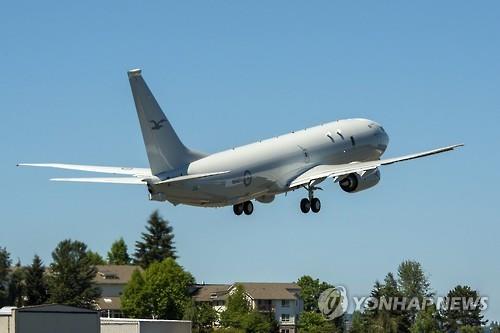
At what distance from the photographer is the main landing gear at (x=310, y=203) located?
113688mm

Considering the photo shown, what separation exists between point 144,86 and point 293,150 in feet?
50.4

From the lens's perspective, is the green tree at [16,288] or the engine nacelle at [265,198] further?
the green tree at [16,288]

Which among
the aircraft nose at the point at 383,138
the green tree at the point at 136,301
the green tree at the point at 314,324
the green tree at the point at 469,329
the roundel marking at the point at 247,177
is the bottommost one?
the green tree at the point at 469,329

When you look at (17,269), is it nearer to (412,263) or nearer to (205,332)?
(205,332)

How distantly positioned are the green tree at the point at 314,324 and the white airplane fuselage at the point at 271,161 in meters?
56.7

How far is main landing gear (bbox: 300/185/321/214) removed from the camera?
11369 centimetres

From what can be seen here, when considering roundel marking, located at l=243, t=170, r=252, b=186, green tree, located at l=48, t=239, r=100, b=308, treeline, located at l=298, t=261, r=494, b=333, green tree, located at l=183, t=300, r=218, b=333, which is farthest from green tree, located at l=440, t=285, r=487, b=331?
roundel marking, located at l=243, t=170, r=252, b=186

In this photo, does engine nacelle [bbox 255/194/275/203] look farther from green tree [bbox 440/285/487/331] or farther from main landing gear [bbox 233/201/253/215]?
green tree [bbox 440/285/487/331]

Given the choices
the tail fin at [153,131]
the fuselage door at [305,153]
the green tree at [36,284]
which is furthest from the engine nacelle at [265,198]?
the green tree at [36,284]

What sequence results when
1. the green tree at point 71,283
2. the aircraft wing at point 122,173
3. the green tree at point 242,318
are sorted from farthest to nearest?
1. the green tree at point 71,283
2. the green tree at point 242,318
3. the aircraft wing at point 122,173

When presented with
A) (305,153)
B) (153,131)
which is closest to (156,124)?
(153,131)

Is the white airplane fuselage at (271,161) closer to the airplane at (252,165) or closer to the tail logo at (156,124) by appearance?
the airplane at (252,165)

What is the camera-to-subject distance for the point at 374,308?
165 metres

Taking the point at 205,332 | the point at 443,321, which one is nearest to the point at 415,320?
the point at 443,321
